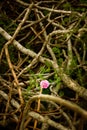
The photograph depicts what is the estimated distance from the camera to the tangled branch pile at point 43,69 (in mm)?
1438

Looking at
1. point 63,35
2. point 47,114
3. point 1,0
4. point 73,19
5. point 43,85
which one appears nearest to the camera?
point 47,114

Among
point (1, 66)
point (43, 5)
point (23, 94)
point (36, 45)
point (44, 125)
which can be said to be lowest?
point (44, 125)

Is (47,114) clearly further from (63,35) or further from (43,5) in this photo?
(43,5)

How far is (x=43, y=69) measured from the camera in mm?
1626

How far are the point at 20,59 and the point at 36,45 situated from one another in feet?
0.80

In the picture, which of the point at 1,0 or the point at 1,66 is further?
the point at 1,0

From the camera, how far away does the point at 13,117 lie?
1.53 m

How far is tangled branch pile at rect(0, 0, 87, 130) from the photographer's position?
1.44 metres

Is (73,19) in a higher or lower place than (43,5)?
lower

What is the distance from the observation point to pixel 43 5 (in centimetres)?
223

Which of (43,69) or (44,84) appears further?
(43,69)

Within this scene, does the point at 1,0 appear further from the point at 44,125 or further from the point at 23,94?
the point at 44,125

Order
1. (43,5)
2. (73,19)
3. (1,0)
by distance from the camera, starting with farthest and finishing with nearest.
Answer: (1,0)
(43,5)
(73,19)

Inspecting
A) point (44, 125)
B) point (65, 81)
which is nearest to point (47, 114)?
point (44, 125)
